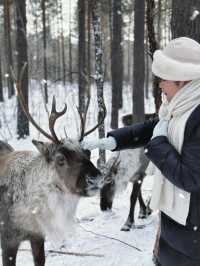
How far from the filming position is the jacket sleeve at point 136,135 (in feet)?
8.81

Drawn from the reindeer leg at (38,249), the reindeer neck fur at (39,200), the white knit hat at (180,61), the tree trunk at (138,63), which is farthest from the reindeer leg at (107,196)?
the tree trunk at (138,63)

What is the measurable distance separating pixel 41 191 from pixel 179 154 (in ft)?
6.38

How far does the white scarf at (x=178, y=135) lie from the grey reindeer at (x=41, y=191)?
125cm

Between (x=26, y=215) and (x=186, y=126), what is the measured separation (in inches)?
85.9

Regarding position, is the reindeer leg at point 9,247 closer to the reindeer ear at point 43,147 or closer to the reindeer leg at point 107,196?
the reindeer ear at point 43,147

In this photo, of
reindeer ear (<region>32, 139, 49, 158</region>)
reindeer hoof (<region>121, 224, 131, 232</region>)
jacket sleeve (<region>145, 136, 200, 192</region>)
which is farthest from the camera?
reindeer hoof (<region>121, 224, 131, 232</region>)

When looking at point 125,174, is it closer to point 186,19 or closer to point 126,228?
point 126,228

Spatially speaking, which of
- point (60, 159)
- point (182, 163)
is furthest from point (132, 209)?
point (182, 163)

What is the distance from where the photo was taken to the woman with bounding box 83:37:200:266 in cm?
199

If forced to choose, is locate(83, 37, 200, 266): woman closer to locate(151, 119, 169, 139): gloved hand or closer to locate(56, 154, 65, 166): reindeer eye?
locate(151, 119, 169, 139): gloved hand

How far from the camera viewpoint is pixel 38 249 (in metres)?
3.91

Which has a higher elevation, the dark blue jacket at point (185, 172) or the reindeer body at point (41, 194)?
the dark blue jacket at point (185, 172)

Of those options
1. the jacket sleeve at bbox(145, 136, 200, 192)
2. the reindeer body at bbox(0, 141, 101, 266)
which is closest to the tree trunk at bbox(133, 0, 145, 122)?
the reindeer body at bbox(0, 141, 101, 266)

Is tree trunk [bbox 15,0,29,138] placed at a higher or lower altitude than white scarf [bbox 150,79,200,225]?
lower
